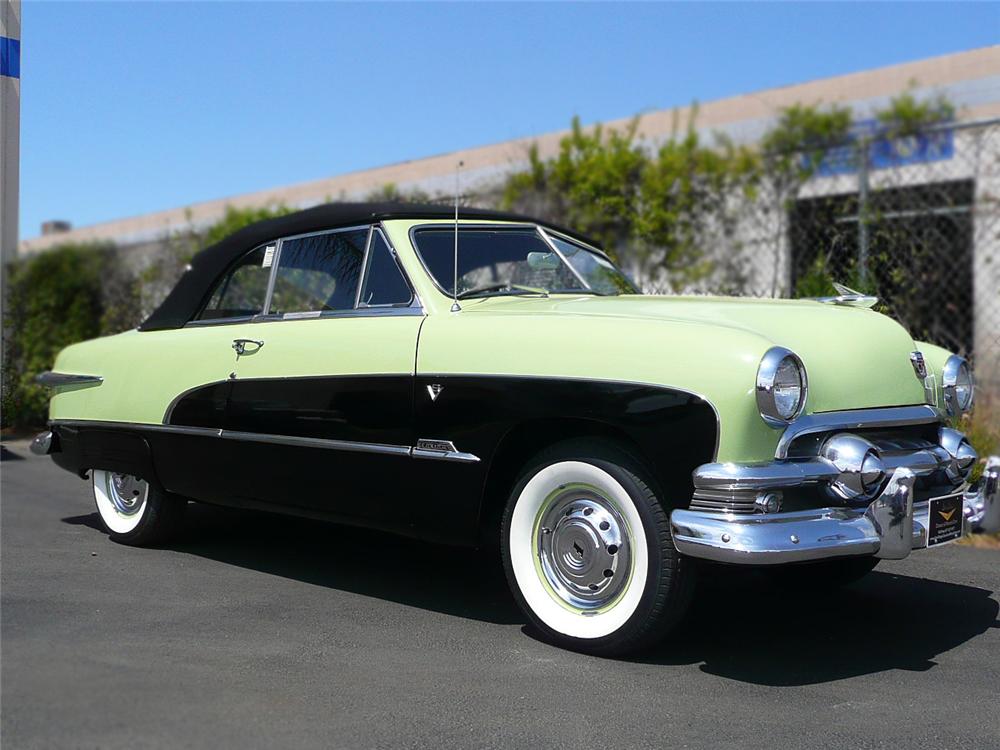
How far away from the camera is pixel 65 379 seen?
5840 millimetres

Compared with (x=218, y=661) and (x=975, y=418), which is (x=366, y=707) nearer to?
(x=218, y=661)

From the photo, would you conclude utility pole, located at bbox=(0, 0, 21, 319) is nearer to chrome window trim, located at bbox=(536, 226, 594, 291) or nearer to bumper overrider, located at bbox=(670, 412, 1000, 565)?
chrome window trim, located at bbox=(536, 226, 594, 291)

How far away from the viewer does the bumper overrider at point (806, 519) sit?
332 centimetres

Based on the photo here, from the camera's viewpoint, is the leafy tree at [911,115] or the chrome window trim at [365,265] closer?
the chrome window trim at [365,265]

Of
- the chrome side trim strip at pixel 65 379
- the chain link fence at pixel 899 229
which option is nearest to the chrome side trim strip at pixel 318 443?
the chrome side trim strip at pixel 65 379

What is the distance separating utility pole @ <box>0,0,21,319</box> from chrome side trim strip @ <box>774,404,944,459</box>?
2.77m

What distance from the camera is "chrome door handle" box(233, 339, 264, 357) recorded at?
4840mm

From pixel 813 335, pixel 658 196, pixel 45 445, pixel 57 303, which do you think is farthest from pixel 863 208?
pixel 57 303

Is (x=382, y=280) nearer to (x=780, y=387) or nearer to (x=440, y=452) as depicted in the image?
(x=440, y=452)

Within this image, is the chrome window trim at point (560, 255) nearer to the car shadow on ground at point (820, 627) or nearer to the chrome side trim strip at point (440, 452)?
the chrome side trim strip at point (440, 452)

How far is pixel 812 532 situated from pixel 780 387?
464mm

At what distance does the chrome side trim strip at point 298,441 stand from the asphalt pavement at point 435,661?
0.63 m

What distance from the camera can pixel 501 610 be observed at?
14.5ft

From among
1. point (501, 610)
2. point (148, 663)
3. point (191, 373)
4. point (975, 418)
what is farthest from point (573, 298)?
point (975, 418)
